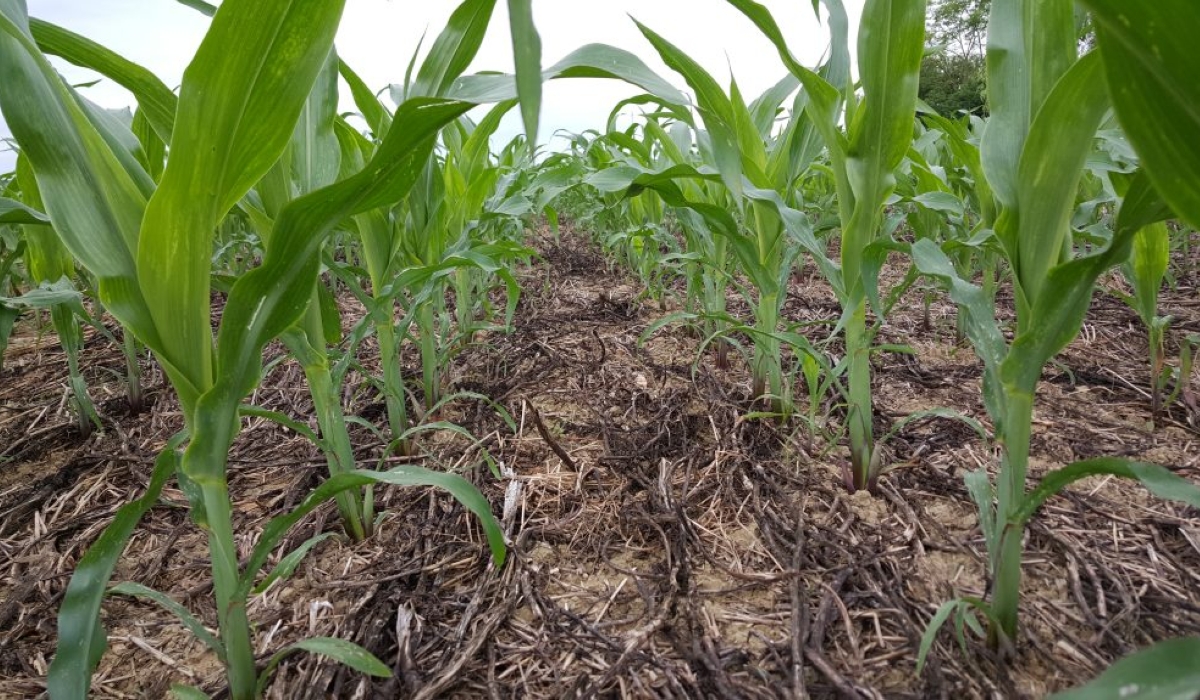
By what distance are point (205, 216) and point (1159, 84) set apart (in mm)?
→ 749

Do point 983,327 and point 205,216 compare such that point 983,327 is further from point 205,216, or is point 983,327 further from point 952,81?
point 952,81

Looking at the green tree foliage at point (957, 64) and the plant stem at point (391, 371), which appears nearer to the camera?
the plant stem at point (391, 371)

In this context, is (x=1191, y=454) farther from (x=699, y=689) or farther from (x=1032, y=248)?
(x=699, y=689)

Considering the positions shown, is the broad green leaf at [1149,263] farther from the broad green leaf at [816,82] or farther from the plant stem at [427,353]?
the plant stem at [427,353]

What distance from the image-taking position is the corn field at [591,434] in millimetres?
547

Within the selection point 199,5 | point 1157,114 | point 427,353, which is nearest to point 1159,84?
point 1157,114

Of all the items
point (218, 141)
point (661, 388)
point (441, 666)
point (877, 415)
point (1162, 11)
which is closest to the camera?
point (1162, 11)

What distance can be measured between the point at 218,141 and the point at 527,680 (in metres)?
0.70

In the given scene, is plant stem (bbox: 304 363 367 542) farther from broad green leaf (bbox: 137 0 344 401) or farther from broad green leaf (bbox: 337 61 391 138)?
broad green leaf (bbox: 337 61 391 138)

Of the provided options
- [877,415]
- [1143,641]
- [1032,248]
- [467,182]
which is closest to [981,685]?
[1143,641]

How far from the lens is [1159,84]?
358mm

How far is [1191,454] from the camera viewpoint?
1162 mm

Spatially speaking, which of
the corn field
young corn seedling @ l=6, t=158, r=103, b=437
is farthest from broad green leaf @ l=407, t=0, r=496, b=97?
young corn seedling @ l=6, t=158, r=103, b=437

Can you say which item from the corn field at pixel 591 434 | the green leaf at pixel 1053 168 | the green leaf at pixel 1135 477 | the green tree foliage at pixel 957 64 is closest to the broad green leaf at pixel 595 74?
the corn field at pixel 591 434
